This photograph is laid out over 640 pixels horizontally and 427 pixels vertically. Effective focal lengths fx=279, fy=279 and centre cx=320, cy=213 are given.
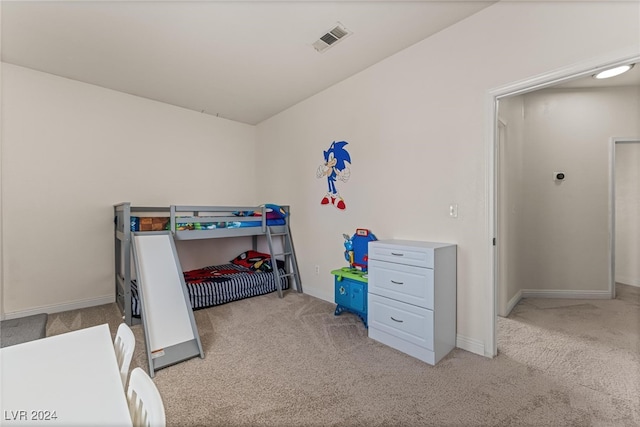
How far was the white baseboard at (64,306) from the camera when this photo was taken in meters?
2.95

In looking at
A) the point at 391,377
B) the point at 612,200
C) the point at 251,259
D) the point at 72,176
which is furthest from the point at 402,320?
the point at 72,176

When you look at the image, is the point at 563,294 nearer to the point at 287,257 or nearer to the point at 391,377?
the point at 391,377

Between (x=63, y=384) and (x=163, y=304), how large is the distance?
1684 mm

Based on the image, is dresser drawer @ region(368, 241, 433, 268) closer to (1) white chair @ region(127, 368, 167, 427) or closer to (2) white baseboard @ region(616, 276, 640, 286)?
(1) white chair @ region(127, 368, 167, 427)

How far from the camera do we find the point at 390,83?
2.83 metres

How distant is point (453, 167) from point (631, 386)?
6.04 feet

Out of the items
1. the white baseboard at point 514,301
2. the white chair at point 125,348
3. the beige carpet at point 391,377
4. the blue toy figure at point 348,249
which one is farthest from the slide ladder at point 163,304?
the white baseboard at point 514,301

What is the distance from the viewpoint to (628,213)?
13.4 feet

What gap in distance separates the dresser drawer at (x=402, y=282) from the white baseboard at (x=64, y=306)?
3285 millimetres

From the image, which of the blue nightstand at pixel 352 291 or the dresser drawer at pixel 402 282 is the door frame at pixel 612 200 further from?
the blue nightstand at pixel 352 291

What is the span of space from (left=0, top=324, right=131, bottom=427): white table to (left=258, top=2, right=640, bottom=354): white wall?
236cm

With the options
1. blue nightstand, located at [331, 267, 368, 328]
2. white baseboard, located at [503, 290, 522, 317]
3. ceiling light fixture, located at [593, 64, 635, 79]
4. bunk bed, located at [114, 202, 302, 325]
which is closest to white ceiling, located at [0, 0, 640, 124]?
ceiling light fixture, located at [593, 64, 635, 79]

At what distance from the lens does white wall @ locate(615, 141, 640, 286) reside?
4.04 metres

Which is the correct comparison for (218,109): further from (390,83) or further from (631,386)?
(631,386)
